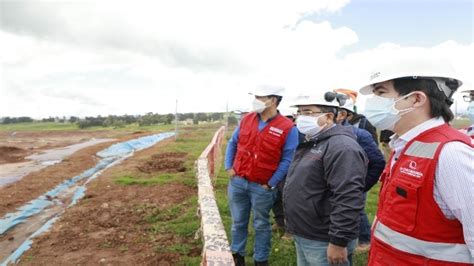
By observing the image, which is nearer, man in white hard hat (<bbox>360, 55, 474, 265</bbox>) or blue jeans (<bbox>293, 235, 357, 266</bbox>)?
man in white hard hat (<bbox>360, 55, 474, 265</bbox>)

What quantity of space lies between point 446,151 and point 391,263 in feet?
1.99

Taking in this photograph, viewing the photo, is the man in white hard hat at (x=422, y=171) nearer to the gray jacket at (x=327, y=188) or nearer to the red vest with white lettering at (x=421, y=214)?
the red vest with white lettering at (x=421, y=214)

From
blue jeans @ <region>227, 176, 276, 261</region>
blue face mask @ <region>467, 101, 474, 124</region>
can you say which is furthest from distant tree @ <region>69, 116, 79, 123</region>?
blue face mask @ <region>467, 101, 474, 124</region>

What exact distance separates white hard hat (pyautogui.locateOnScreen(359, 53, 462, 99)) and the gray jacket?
0.81 m

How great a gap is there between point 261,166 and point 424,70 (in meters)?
2.44

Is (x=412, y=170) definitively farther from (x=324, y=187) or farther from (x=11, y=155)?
(x=11, y=155)

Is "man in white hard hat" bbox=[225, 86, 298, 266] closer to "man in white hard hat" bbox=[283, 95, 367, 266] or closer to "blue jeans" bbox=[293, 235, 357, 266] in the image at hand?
"man in white hard hat" bbox=[283, 95, 367, 266]

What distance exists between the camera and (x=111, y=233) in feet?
19.5

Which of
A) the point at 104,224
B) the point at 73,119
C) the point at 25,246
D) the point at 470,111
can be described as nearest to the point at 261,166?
the point at 470,111

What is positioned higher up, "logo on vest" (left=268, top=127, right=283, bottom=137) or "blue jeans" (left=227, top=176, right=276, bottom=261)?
"logo on vest" (left=268, top=127, right=283, bottom=137)

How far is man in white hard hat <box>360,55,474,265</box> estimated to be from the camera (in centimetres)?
153

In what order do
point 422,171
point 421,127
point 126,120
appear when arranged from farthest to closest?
point 126,120
point 421,127
point 422,171

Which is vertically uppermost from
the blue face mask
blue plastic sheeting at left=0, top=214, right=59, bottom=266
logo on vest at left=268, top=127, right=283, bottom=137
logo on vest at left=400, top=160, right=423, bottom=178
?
the blue face mask

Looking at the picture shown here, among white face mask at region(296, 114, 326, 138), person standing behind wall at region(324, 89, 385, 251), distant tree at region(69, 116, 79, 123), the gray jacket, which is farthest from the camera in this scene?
A: distant tree at region(69, 116, 79, 123)
